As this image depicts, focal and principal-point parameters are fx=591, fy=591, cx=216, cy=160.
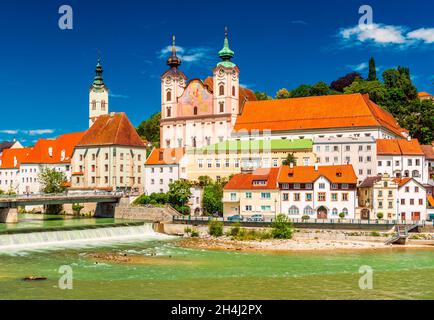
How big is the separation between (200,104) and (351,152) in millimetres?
26893

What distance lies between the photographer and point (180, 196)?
70938mm

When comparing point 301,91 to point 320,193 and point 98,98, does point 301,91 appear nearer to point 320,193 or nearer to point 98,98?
point 98,98

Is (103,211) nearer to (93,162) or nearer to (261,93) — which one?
(93,162)

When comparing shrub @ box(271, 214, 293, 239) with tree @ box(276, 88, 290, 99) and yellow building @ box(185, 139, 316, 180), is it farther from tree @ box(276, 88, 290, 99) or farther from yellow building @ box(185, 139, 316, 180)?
tree @ box(276, 88, 290, 99)

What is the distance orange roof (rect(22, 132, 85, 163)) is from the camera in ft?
323

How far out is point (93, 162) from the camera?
87875mm

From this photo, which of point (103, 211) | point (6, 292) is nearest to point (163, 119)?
point (103, 211)

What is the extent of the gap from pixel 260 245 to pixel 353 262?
36.4 ft

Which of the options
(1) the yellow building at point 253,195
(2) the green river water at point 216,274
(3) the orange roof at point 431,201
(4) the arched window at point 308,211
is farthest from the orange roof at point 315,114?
(2) the green river water at point 216,274

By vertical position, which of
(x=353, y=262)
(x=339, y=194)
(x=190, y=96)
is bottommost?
(x=353, y=262)

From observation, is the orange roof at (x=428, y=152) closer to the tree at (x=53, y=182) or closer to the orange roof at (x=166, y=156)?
the orange roof at (x=166, y=156)

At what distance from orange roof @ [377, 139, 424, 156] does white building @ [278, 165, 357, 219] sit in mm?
12012

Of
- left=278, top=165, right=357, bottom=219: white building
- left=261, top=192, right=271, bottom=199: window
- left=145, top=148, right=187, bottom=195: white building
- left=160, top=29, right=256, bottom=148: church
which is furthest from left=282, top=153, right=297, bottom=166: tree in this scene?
left=160, top=29, right=256, bottom=148: church

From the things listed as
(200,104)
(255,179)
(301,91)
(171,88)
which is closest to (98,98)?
(171,88)
